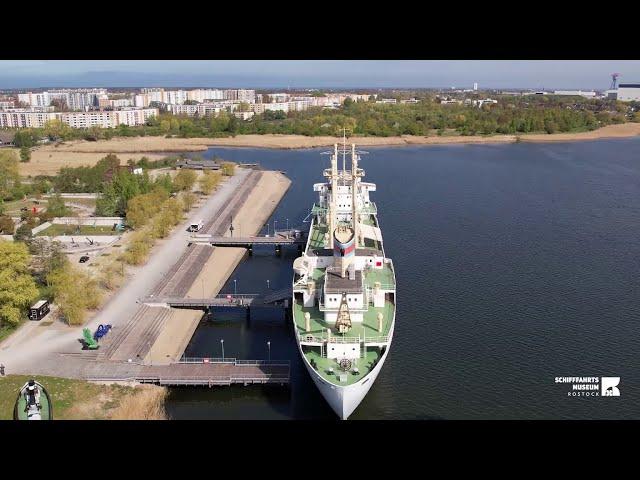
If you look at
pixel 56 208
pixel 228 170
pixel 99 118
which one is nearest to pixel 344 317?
pixel 56 208

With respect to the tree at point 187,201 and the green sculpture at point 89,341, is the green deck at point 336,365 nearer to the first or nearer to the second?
the green sculpture at point 89,341

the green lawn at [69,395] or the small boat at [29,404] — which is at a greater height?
the small boat at [29,404]

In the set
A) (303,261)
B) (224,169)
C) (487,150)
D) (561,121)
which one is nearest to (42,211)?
(224,169)

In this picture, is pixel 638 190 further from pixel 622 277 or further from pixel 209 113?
pixel 209 113

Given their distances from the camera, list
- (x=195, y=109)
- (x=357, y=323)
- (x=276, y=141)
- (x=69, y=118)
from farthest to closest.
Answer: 1. (x=195, y=109)
2. (x=69, y=118)
3. (x=276, y=141)
4. (x=357, y=323)

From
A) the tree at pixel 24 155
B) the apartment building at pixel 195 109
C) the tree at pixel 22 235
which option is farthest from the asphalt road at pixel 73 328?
the apartment building at pixel 195 109

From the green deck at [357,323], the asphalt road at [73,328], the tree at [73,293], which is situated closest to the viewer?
the green deck at [357,323]

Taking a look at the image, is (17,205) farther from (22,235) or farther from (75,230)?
(22,235)
